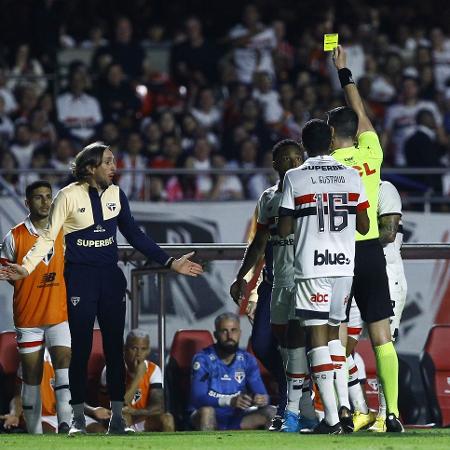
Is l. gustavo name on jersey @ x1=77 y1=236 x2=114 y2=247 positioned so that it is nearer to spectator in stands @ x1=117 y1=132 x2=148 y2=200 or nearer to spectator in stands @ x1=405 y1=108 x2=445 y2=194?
spectator in stands @ x1=117 y1=132 x2=148 y2=200

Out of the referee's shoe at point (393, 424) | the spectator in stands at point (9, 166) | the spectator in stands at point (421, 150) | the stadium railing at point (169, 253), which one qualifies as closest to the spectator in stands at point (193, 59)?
the spectator in stands at point (421, 150)

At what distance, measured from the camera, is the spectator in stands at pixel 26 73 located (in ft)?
61.4

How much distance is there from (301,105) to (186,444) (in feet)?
34.9

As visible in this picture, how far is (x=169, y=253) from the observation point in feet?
38.7

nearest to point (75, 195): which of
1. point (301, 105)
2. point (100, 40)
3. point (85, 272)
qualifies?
point (85, 272)

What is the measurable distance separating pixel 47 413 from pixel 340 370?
3818mm

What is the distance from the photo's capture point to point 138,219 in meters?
15.0

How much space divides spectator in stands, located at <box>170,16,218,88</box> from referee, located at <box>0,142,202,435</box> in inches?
372

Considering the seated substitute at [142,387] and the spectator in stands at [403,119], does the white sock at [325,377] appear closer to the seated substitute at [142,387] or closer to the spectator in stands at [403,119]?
the seated substitute at [142,387]

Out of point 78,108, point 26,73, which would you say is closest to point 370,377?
point 78,108

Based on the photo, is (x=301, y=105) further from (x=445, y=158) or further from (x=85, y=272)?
(x=85, y=272)

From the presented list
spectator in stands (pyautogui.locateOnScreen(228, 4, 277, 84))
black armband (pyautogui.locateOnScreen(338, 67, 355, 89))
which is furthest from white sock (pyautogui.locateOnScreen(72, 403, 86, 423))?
spectator in stands (pyautogui.locateOnScreen(228, 4, 277, 84))

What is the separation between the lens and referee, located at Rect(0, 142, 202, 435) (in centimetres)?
954

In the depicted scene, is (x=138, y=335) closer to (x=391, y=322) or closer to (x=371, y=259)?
(x=391, y=322)
